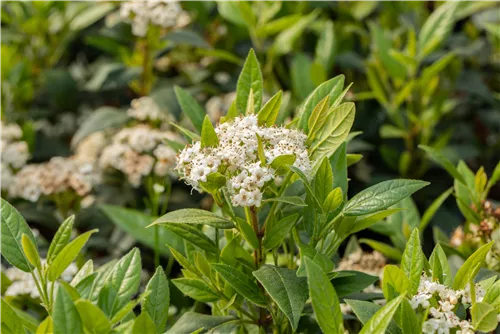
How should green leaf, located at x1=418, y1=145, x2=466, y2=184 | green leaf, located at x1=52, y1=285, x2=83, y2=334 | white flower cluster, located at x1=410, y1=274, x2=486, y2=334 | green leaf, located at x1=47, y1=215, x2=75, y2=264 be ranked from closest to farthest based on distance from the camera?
1. green leaf, located at x1=52, y1=285, x2=83, y2=334
2. white flower cluster, located at x1=410, y1=274, x2=486, y2=334
3. green leaf, located at x1=47, y1=215, x2=75, y2=264
4. green leaf, located at x1=418, y1=145, x2=466, y2=184

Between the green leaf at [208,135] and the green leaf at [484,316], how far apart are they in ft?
1.39

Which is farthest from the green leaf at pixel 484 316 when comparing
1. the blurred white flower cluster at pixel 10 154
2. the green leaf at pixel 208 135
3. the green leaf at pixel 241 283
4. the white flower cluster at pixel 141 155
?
the blurred white flower cluster at pixel 10 154

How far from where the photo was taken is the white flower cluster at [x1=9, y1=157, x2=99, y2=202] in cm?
172

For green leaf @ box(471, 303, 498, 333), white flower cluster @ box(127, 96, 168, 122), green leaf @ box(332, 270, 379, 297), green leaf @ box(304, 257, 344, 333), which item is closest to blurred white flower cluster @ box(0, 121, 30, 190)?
white flower cluster @ box(127, 96, 168, 122)

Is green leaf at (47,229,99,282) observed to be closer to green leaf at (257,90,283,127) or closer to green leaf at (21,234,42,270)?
green leaf at (21,234,42,270)

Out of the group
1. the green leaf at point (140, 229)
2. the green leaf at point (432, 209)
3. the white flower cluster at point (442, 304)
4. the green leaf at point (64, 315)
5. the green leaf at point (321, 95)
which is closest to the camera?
the green leaf at point (64, 315)

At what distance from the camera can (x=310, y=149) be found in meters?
1.06

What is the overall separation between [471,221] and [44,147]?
1320 millimetres

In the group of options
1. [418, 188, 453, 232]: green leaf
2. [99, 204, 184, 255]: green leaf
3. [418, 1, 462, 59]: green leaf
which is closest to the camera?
[418, 188, 453, 232]: green leaf

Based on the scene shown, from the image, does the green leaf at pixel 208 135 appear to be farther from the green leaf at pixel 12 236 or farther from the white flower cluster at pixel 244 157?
the green leaf at pixel 12 236

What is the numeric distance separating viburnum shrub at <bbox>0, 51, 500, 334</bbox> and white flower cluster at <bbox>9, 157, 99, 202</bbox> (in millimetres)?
650

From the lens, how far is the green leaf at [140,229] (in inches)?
59.0

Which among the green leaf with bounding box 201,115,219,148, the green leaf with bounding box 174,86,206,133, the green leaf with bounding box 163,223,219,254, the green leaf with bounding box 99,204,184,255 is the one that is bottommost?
the green leaf with bounding box 99,204,184,255

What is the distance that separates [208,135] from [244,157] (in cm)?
6
